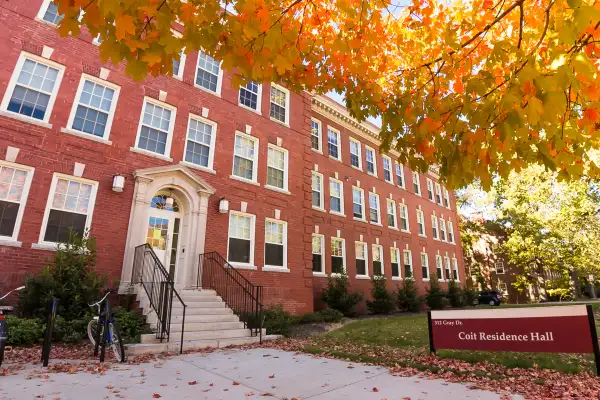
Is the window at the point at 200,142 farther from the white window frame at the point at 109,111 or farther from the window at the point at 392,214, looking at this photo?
the window at the point at 392,214

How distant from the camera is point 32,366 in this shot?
5.75 meters

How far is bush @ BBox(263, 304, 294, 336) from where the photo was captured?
402 inches

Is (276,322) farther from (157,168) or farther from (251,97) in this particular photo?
(251,97)

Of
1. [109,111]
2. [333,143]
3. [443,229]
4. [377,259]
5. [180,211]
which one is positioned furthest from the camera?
[443,229]

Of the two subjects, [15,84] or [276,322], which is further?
[276,322]

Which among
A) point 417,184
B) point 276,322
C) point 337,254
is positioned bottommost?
point 276,322

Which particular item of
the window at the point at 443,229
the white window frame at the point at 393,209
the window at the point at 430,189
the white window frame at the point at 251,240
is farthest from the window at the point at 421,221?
the white window frame at the point at 251,240

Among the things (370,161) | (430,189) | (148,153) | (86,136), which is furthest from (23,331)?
(430,189)

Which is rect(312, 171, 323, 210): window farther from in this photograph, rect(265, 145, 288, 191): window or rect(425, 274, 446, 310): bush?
rect(425, 274, 446, 310): bush

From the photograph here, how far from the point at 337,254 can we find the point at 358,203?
379 centimetres

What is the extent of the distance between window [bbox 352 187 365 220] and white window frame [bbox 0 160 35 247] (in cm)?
1474

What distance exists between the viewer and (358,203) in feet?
66.7

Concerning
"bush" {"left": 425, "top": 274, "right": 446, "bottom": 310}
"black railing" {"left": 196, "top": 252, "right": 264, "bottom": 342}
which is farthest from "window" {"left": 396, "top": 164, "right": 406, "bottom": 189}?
"black railing" {"left": 196, "top": 252, "right": 264, "bottom": 342}

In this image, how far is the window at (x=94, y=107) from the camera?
32.4 ft
